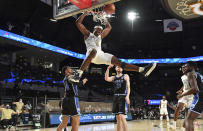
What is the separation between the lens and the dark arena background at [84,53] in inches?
420

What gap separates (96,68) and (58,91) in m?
9.99

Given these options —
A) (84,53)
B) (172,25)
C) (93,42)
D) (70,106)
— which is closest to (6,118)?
(70,106)

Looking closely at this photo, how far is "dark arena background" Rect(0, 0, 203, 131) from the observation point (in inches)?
420

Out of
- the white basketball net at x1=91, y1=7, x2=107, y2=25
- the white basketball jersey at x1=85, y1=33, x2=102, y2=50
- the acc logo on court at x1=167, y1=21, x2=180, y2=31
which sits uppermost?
the acc logo on court at x1=167, y1=21, x2=180, y2=31

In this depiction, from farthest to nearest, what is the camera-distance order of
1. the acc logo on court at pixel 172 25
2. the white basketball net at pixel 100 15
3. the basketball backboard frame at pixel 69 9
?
the acc logo on court at pixel 172 25, the white basketball net at pixel 100 15, the basketball backboard frame at pixel 69 9

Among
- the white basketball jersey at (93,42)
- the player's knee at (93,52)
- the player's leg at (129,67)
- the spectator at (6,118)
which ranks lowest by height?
the spectator at (6,118)

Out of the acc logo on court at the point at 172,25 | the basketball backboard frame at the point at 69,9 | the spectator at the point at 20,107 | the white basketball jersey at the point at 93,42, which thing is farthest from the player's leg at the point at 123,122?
the acc logo on court at the point at 172,25

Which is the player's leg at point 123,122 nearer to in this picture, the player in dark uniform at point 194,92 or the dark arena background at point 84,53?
the player in dark uniform at point 194,92

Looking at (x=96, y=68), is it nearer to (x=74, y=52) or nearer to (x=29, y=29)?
(x=74, y=52)

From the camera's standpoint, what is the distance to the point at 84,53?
24688 millimetres

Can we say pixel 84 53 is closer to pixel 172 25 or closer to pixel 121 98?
pixel 172 25

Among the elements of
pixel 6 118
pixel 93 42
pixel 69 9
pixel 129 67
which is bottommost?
pixel 6 118

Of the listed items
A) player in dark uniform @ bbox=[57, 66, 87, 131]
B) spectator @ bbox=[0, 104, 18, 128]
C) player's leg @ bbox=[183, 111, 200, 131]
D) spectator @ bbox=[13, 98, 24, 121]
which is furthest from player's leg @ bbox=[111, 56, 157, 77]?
spectator @ bbox=[13, 98, 24, 121]

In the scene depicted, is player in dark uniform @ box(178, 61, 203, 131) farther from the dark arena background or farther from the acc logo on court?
the acc logo on court
